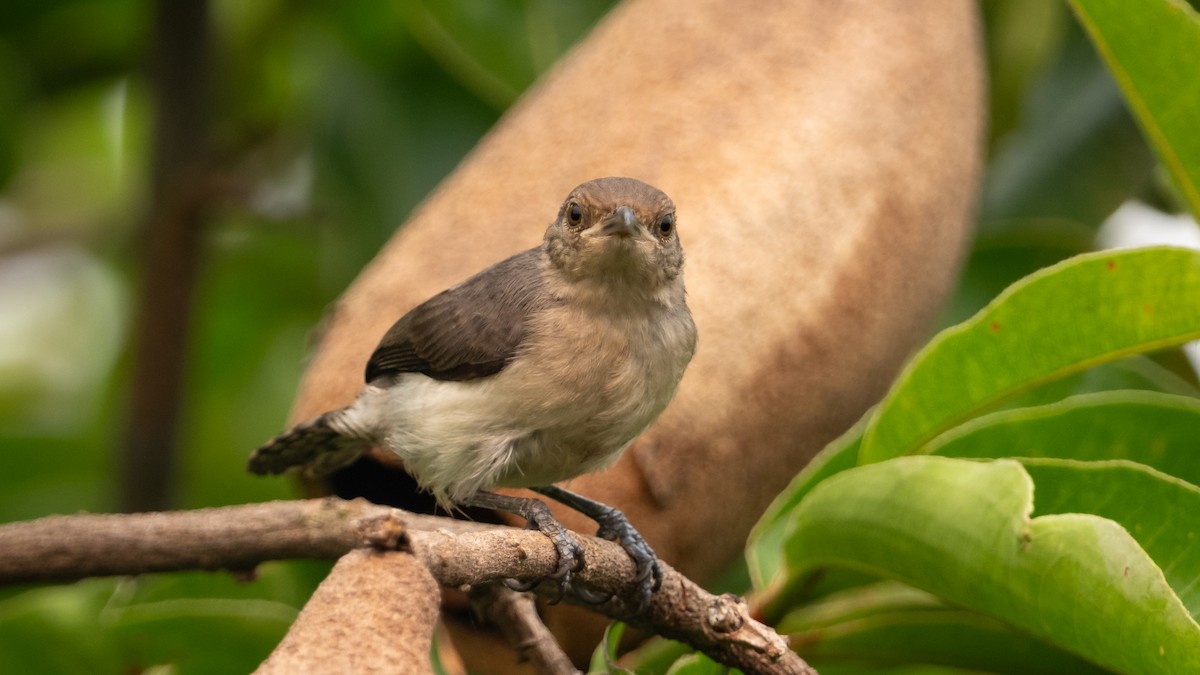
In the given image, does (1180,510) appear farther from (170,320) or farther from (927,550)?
(170,320)

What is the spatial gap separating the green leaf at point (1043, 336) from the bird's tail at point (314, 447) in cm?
99

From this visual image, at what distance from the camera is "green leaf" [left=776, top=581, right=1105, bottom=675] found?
241 cm

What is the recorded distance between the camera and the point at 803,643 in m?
2.53

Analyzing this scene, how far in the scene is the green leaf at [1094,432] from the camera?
240 centimetres

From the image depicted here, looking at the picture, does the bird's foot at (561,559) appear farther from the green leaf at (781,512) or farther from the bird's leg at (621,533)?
the green leaf at (781,512)

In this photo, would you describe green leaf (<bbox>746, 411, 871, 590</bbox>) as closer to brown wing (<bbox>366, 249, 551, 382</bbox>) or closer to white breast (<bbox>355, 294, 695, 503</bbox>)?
white breast (<bbox>355, 294, 695, 503</bbox>)

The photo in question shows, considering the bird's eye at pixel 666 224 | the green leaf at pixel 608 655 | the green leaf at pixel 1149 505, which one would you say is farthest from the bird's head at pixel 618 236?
the green leaf at pixel 1149 505

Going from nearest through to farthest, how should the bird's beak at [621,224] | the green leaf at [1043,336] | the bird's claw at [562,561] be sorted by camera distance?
the bird's claw at [562,561] → the green leaf at [1043,336] → the bird's beak at [621,224]

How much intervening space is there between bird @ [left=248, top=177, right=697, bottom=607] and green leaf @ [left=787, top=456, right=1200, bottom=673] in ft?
1.47

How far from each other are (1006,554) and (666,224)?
91 centimetres

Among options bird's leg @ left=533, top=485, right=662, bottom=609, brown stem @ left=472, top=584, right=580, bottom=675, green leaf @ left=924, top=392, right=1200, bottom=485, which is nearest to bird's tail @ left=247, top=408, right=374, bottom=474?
bird's leg @ left=533, top=485, right=662, bottom=609

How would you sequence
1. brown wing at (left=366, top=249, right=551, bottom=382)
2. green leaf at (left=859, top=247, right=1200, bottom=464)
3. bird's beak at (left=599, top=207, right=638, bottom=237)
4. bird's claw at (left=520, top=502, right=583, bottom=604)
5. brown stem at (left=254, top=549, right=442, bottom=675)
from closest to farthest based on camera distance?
brown stem at (left=254, top=549, right=442, bottom=675) < bird's claw at (left=520, top=502, right=583, bottom=604) < green leaf at (left=859, top=247, right=1200, bottom=464) < bird's beak at (left=599, top=207, right=638, bottom=237) < brown wing at (left=366, top=249, right=551, bottom=382)

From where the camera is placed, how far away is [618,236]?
262 cm

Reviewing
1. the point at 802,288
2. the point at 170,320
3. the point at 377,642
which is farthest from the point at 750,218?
the point at 170,320
